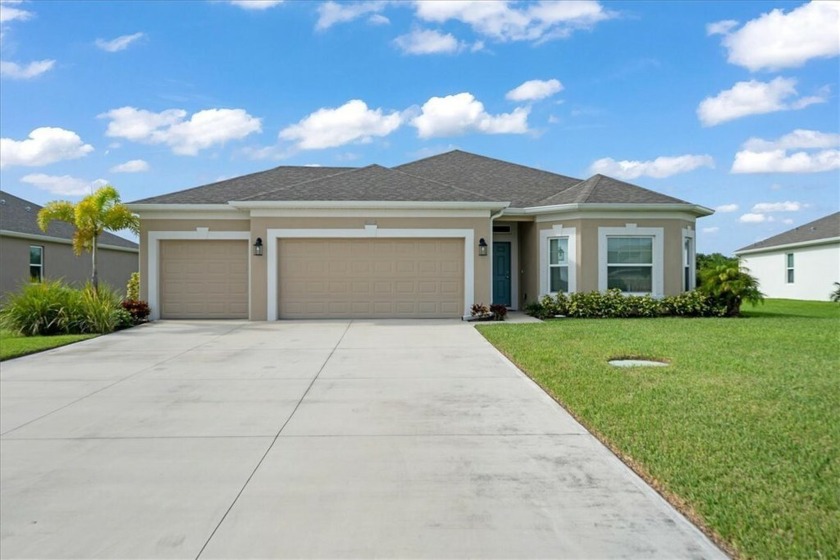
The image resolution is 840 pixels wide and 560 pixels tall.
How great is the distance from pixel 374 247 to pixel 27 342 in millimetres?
8045

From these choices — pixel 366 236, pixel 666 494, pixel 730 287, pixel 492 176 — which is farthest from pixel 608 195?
pixel 666 494

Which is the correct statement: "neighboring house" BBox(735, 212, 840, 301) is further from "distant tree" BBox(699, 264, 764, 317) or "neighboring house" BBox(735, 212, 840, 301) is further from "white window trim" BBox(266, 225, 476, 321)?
"white window trim" BBox(266, 225, 476, 321)

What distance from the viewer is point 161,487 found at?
153 inches

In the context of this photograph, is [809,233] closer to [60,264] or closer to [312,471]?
[312,471]

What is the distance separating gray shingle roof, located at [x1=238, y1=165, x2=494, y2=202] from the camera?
14.7 meters

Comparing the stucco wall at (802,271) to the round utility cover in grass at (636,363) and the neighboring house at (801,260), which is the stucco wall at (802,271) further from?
the round utility cover in grass at (636,363)

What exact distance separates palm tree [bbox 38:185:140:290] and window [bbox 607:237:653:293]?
13542 mm

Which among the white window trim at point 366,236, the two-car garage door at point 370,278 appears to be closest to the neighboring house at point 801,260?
the white window trim at point 366,236

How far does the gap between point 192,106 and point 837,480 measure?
1603 centimetres

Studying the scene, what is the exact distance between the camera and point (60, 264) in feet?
73.8

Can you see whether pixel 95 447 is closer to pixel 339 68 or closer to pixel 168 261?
pixel 168 261

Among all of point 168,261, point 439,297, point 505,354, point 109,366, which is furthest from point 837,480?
point 168,261

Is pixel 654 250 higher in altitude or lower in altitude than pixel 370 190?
lower

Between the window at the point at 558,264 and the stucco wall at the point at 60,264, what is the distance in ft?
45.3
